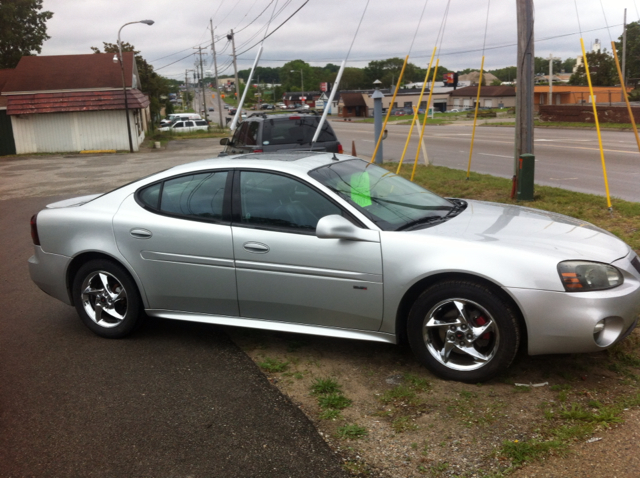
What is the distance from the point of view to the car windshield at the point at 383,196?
476 centimetres

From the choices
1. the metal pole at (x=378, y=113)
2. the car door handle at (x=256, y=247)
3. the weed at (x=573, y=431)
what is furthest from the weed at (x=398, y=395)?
the metal pole at (x=378, y=113)

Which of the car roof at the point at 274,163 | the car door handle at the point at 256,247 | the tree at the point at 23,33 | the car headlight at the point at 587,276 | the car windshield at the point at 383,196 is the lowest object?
the car headlight at the point at 587,276

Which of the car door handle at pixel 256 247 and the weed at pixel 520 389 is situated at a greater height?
the car door handle at pixel 256 247

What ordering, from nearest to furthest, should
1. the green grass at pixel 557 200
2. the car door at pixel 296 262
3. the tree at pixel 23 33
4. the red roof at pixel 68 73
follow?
1. the car door at pixel 296 262
2. the green grass at pixel 557 200
3. the red roof at pixel 68 73
4. the tree at pixel 23 33

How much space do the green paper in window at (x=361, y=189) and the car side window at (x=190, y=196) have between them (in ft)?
3.49

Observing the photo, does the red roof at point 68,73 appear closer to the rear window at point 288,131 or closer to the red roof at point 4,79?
the red roof at point 4,79

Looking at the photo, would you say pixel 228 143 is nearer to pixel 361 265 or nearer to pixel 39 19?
pixel 361 265

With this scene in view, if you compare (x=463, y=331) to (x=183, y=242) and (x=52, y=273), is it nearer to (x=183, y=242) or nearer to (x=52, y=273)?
(x=183, y=242)

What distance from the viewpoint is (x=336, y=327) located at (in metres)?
4.70

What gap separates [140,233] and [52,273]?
102 cm

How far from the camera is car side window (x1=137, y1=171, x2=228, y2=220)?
5152 mm

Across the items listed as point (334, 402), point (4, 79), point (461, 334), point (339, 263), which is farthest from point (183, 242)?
point (4, 79)

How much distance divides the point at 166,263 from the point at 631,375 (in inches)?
140

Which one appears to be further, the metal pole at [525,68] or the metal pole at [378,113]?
the metal pole at [378,113]
